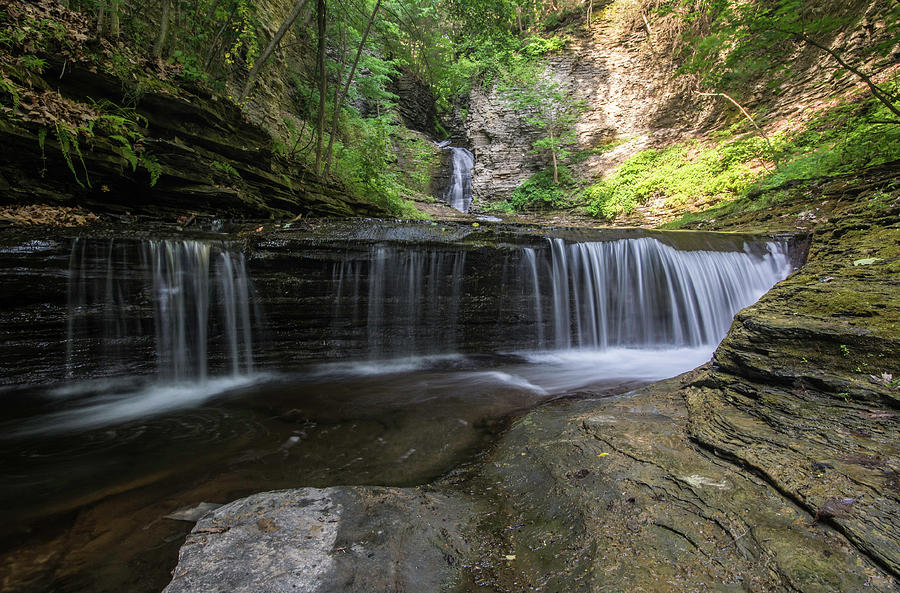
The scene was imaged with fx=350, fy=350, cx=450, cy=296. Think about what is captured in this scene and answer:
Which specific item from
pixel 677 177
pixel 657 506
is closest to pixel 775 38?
pixel 677 177

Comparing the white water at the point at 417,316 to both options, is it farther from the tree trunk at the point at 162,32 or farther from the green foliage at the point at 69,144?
the tree trunk at the point at 162,32

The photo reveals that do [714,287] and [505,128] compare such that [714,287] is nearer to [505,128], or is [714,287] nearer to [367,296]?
[367,296]

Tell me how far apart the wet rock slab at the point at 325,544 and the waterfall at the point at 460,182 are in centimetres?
1757

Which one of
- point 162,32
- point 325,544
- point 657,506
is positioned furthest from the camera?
point 162,32

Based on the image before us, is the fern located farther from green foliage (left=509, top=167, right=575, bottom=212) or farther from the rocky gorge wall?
the rocky gorge wall

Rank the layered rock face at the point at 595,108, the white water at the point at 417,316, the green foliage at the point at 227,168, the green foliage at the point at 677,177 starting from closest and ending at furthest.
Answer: the white water at the point at 417,316
the green foliage at the point at 227,168
the green foliage at the point at 677,177
the layered rock face at the point at 595,108

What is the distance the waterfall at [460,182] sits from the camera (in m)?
19.3

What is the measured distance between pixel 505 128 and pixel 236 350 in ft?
60.1

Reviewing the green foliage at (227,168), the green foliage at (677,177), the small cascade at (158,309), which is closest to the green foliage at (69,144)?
the small cascade at (158,309)

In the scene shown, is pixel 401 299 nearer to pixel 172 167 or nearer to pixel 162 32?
pixel 172 167

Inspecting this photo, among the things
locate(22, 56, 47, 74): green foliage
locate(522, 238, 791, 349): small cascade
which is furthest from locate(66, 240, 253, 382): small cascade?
locate(522, 238, 791, 349): small cascade

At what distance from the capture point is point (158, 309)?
4883 mm

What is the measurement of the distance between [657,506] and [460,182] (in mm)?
19968

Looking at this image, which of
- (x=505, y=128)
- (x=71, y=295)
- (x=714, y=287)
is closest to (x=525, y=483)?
(x=71, y=295)
